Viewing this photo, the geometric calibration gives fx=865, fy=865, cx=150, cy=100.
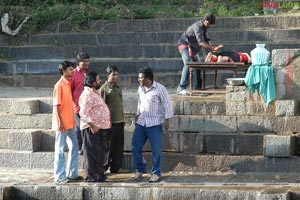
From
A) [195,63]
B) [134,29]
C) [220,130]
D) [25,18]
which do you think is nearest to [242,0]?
Result: [134,29]

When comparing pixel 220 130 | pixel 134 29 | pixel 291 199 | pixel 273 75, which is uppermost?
pixel 134 29

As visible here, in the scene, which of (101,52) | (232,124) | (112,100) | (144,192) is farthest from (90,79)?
(101,52)

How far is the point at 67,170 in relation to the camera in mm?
11797

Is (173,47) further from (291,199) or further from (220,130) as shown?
(291,199)

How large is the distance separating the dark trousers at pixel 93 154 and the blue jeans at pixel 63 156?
0.65ft

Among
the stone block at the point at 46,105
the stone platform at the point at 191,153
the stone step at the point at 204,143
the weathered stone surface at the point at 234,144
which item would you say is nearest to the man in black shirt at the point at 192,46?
the stone platform at the point at 191,153

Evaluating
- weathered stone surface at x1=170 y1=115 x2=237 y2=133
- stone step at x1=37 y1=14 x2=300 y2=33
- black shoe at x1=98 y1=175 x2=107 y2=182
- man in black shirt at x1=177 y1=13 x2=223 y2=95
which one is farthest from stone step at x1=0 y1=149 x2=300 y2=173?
stone step at x1=37 y1=14 x2=300 y2=33

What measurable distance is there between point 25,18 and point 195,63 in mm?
5701

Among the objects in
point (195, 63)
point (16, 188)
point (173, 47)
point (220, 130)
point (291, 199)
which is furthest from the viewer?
point (173, 47)

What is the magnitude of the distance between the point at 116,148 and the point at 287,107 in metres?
2.52

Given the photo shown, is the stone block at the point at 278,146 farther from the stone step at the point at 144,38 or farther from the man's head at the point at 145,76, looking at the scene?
the stone step at the point at 144,38

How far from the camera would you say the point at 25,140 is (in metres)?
12.8

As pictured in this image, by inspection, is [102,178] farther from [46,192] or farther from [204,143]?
[204,143]

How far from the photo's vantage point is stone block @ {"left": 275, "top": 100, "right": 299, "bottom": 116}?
12.4 meters
